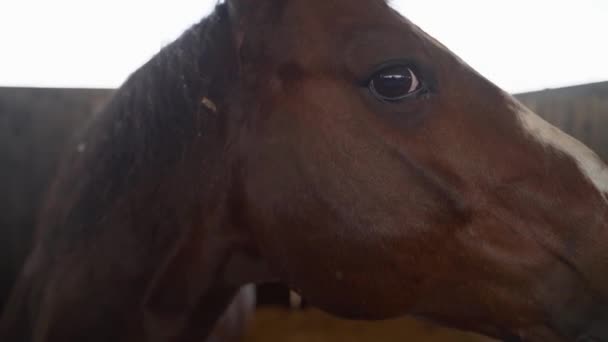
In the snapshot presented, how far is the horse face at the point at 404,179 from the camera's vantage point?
23.5 inches

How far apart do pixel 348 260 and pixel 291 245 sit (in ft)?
0.31

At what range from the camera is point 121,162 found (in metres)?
0.72

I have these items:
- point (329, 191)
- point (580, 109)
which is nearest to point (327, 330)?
point (580, 109)

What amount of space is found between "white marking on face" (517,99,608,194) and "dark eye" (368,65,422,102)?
0.17m

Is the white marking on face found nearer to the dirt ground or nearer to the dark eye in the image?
the dark eye

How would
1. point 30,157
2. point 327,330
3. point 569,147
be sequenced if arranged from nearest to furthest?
point 569,147 → point 30,157 → point 327,330

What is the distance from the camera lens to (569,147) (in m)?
0.62

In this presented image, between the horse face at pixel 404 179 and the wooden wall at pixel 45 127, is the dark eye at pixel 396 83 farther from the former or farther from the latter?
the wooden wall at pixel 45 127

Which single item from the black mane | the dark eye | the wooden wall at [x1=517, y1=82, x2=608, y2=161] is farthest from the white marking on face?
the wooden wall at [x1=517, y1=82, x2=608, y2=161]

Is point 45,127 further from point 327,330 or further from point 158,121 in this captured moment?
point 327,330

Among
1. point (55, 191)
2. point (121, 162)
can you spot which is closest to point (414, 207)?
point (121, 162)

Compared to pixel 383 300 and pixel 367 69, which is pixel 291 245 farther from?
pixel 367 69

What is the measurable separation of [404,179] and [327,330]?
1.61 metres

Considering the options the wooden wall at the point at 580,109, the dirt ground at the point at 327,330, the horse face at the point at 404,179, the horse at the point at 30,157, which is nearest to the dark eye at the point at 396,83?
the horse face at the point at 404,179
